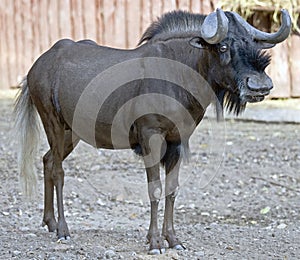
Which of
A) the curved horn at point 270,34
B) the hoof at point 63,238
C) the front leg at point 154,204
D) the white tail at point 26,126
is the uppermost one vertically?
the curved horn at point 270,34

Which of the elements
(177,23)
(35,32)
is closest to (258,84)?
(177,23)

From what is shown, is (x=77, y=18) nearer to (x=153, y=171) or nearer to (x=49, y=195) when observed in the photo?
(x=49, y=195)

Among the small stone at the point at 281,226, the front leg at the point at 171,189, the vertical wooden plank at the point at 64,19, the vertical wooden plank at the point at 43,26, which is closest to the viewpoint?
the front leg at the point at 171,189

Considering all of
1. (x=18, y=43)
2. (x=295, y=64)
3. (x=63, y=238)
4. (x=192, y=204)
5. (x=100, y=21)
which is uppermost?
(x=100, y=21)

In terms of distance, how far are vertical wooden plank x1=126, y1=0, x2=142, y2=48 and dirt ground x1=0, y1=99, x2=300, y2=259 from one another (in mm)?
3224

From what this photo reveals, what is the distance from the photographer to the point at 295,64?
12.7 meters

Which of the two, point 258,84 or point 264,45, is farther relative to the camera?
point 264,45

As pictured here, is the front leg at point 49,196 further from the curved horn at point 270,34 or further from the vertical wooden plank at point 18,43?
the vertical wooden plank at point 18,43

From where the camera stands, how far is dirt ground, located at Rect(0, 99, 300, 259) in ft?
19.1

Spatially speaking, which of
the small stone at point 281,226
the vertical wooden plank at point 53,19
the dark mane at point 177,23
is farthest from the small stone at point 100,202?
the vertical wooden plank at point 53,19

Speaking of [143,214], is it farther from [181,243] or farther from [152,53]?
[152,53]

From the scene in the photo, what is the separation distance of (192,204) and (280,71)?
18.4ft

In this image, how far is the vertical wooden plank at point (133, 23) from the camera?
13.4 metres

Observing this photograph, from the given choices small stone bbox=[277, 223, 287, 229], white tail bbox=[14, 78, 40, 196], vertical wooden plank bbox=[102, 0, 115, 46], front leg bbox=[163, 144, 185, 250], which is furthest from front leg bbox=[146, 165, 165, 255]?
vertical wooden plank bbox=[102, 0, 115, 46]
